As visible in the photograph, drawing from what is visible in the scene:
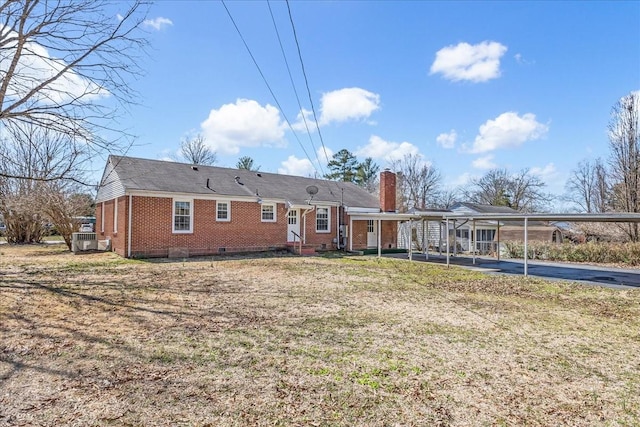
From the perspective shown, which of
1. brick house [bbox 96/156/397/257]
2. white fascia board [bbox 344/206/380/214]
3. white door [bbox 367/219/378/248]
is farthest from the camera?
white door [bbox 367/219/378/248]

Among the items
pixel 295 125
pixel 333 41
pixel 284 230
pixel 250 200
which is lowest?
pixel 284 230

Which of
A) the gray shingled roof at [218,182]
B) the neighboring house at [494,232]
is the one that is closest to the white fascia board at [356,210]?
the gray shingled roof at [218,182]

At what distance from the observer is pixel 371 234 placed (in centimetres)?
2258

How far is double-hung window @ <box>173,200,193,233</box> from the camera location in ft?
51.7

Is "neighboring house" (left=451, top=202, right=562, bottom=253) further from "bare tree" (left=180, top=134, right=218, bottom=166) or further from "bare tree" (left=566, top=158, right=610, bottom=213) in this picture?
"bare tree" (left=180, top=134, right=218, bottom=166)

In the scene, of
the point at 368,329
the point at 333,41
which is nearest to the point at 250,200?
the point at 333,41

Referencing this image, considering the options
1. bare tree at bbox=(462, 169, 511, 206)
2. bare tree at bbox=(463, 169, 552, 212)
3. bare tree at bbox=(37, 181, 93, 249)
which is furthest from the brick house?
bare tree at bbox=(463, 169, 552, 212)

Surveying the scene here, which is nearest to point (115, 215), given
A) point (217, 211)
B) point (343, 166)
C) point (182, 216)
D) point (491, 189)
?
point (182, 216)

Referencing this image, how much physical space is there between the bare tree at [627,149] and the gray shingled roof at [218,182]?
50.0 feet

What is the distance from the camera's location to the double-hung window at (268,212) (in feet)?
60.6

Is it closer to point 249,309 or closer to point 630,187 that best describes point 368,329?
point 249,309

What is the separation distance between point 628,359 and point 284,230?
1576 cm

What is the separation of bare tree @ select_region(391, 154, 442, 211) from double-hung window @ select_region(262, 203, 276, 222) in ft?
96.2

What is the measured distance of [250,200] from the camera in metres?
17.9
